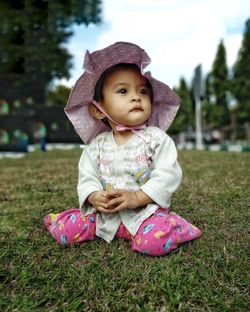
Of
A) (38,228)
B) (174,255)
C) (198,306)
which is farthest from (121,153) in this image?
(198,306)

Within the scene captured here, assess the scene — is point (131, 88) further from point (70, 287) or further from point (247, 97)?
point (247, 97)

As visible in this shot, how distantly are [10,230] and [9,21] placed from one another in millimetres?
10484

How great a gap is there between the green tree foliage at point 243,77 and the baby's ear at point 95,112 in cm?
2247

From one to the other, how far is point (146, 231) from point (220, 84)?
2958cm

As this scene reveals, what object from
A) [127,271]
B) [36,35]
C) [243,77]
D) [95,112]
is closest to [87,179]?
[95,112]

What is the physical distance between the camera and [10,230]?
2.27 metres

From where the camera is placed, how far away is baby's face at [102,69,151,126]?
1.97m

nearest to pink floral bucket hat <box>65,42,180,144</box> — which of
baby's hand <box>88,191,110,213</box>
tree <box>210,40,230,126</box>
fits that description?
baby's hand <box>88,191,110,213</box>

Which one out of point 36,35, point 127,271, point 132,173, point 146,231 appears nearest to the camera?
point 127,271

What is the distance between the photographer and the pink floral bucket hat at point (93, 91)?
6.47 feet

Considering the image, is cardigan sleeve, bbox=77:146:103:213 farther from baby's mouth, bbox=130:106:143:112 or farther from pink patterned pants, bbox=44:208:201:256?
baby's mouth, bbox=130:106:143:112

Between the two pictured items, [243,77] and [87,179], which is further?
[243,77]

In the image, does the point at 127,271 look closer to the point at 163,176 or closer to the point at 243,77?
the point at 163,176

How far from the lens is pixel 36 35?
12023 mm
